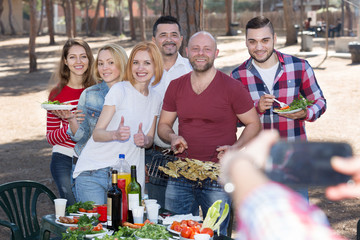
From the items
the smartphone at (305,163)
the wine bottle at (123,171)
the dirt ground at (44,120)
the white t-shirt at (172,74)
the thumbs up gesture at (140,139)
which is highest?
the smartphone at (305,163)

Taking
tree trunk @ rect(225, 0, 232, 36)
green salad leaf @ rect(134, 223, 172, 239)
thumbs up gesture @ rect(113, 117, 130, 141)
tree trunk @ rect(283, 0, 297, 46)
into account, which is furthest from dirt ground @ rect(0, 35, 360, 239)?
tree trunk @ rect(225, 0, 232, 36)

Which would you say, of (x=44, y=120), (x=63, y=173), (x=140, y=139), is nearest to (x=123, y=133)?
(x=140, y=139)

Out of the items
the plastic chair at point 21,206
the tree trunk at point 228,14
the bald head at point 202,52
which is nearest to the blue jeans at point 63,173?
the plastic chair at point 21,206

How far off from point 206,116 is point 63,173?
1.38 m

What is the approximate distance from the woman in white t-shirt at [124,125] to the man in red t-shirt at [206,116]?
247mm

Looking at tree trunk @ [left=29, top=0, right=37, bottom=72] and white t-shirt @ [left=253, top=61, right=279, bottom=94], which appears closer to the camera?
white t-shirt @ [left=253, top=61, right=279, bottom=94]

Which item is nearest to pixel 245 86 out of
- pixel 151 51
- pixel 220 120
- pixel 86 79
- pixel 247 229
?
pixel 220 120

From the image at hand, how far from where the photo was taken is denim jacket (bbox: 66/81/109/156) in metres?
4.20

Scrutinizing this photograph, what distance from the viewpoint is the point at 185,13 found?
7059 mm

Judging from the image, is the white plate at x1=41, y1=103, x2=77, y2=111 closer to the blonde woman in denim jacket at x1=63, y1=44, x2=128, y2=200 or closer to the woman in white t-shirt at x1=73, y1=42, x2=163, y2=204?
the blonde woman in denim jacket at x1=63, y1=44, x2=128, y2=200

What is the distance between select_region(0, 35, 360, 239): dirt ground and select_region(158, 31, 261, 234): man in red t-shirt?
3.97 ft

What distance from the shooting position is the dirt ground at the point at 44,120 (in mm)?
6914

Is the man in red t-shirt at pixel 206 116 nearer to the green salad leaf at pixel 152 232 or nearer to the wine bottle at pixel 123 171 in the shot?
the wine bottle at pixel 123 171

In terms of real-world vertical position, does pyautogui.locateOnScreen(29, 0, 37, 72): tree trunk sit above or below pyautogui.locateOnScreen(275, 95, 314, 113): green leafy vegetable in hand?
above
